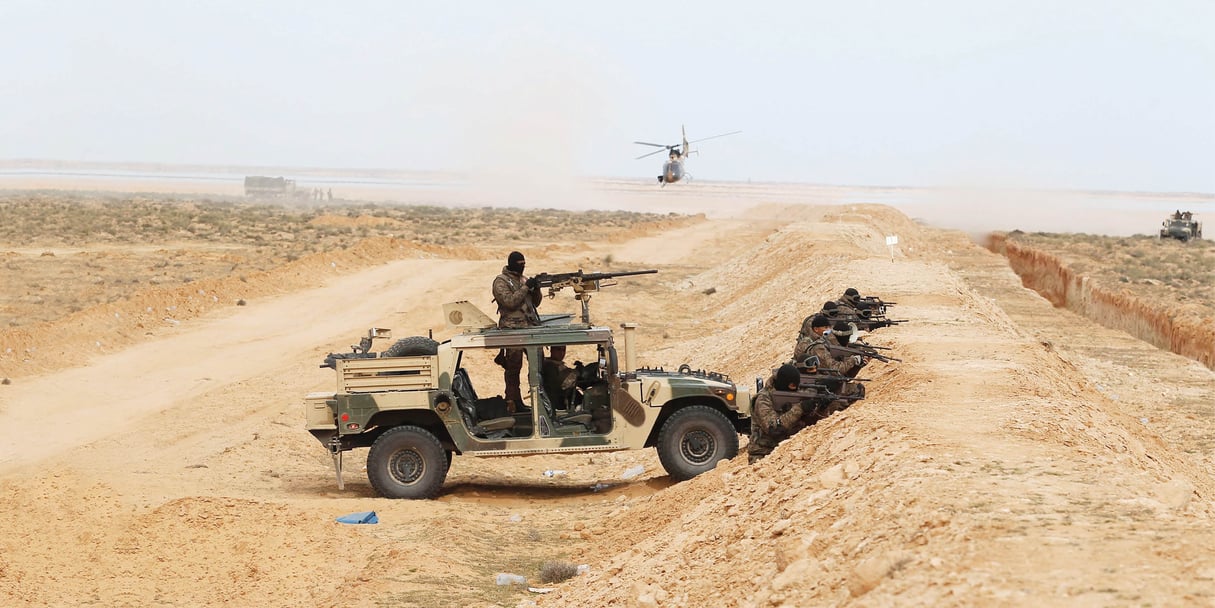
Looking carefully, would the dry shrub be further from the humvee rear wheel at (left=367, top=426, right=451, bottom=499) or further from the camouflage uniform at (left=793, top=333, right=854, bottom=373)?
the camouflage uniform at (left=793, top=333, right=854, bottom=373)

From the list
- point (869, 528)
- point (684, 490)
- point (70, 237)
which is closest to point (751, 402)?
point (684, 490)

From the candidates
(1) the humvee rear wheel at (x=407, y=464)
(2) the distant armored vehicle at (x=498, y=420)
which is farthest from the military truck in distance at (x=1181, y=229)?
(1) the humvee rear wheel at (x=407, y=464)

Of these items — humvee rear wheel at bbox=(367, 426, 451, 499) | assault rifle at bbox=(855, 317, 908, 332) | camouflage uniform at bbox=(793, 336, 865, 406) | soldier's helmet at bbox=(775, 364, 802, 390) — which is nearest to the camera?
soldier's helmet at bbox=(775, 364, 802, 390)

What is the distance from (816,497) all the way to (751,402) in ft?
17.4

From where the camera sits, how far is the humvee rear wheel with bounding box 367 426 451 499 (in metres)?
14.6

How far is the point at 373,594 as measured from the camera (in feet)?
35.8

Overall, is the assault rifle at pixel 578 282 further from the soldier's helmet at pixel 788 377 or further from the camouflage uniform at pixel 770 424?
the soldier's helmet at pixel 788 377

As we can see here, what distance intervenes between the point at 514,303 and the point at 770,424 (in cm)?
338

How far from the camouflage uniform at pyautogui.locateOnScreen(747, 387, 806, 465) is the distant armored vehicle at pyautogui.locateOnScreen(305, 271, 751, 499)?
1502mm

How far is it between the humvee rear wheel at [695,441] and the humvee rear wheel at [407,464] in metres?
2.51

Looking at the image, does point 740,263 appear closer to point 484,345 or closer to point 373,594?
point 484,345

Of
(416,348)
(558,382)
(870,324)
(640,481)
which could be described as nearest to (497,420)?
(558,382)

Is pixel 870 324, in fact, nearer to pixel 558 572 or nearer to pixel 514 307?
pixel 514 307

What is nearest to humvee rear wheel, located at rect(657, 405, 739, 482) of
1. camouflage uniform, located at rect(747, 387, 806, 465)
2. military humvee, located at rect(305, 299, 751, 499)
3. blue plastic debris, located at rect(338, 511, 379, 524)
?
Result: military humvee, located at rect(305, 299, 751, 499)
